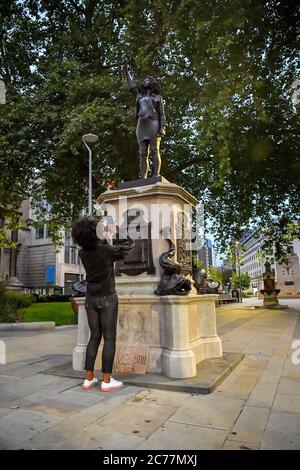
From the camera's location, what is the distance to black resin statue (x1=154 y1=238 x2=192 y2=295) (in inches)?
211

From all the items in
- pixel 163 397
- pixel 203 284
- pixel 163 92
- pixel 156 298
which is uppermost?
pixel 163 92

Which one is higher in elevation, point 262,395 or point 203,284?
point 203,284

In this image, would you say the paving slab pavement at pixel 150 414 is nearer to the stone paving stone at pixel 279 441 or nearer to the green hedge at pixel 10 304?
the stone paving stone at pixel 279 441

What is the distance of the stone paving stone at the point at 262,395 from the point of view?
4082 millimetres

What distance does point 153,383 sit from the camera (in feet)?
15.5

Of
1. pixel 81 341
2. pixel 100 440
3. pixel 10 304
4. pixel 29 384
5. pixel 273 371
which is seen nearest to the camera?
pixel 100 440

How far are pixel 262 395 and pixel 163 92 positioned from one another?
13.4m

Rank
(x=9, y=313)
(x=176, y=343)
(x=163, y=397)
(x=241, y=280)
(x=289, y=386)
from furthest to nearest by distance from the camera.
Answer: (x=241, y=280) < (x=9, y=313) < (x=176, y=343) < (x=289, y=386) < (x=163, y=397)

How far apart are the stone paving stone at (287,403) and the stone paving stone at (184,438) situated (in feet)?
3.49

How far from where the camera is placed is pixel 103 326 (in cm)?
473

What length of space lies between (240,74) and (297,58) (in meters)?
3.96

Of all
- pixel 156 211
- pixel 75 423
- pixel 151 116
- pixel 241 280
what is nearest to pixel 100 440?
pixel 75 423

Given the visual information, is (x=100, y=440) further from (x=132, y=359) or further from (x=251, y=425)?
(x=132, y=359)

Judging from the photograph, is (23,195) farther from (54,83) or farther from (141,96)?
(141,96)
